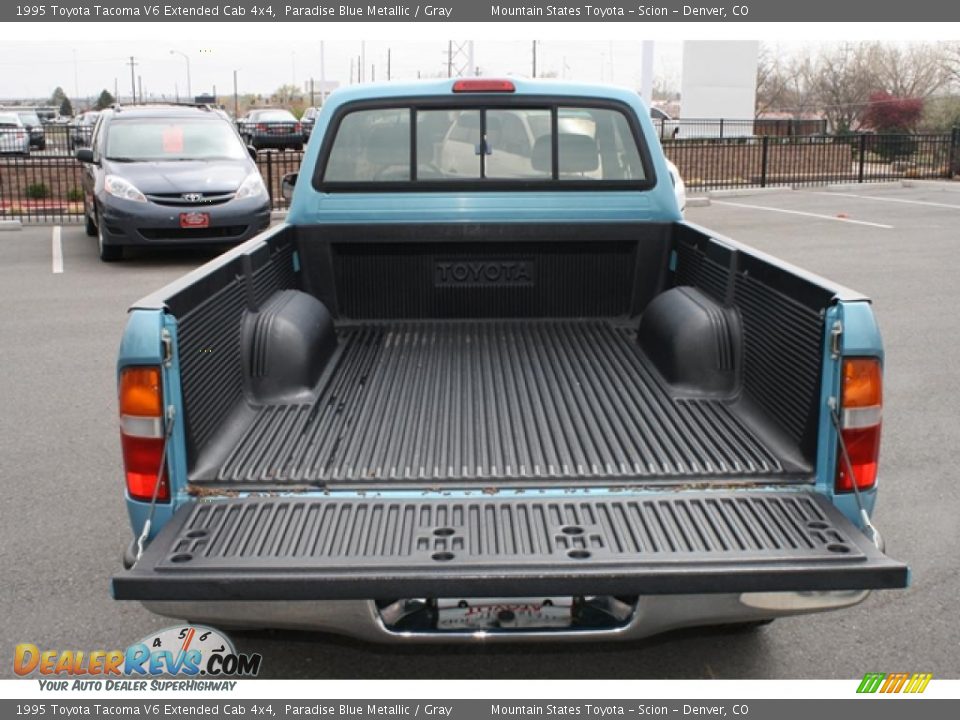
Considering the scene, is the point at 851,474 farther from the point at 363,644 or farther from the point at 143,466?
the point at 143,466

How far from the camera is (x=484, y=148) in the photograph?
17.3ft

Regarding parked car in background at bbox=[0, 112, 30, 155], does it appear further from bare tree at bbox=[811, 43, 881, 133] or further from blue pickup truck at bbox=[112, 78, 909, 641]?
bare tree at bbox=[811, 43, 881, 133]

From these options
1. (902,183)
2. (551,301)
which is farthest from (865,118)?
(551,301)

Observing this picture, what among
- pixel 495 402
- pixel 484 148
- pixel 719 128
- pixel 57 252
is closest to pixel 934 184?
pixel 719 128

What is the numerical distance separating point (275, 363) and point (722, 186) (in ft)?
65.3

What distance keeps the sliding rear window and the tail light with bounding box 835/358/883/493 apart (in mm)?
2299

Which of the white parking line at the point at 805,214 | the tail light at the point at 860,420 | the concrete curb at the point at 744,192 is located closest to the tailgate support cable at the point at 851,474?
the tail light at the point at 860,420

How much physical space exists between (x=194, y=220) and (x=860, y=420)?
33.3 feet

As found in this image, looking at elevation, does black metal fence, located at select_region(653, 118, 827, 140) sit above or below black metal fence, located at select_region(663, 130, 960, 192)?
above

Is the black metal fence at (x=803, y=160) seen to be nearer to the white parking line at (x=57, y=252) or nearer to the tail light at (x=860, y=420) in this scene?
the white parking line at (x=57, y=252)

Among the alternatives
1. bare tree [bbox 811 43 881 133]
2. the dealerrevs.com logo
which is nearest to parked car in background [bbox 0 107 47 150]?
the dealerrevs.com logo

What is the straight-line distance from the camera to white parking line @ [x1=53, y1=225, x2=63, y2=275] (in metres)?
12.4

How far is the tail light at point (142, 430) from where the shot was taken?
10.2 ft

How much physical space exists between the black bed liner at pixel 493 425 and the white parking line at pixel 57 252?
8.59 m
